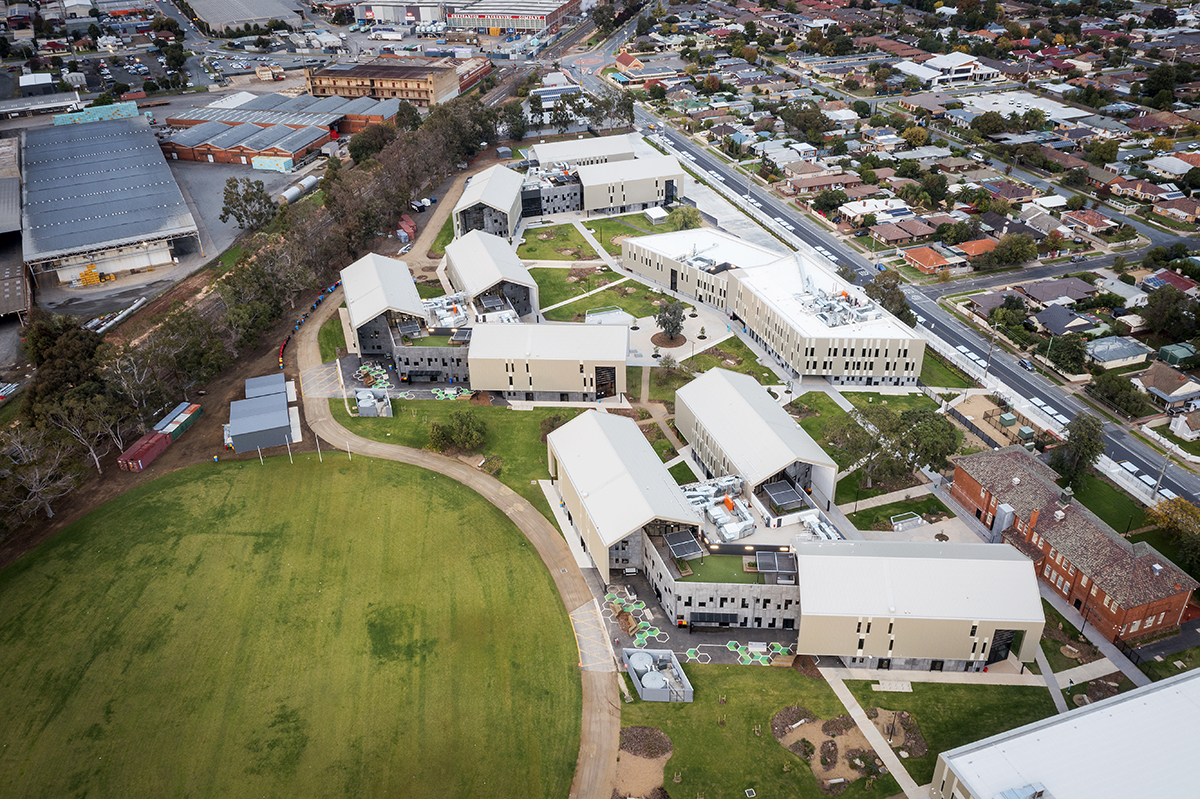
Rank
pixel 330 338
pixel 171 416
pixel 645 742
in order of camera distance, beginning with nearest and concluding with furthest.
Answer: pixel 645 742 → pixel 171 416 → pixel 330 338

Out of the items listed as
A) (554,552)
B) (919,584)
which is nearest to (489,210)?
(554,552)

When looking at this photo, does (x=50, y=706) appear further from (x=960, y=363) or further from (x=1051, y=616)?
(x=960, y=363)

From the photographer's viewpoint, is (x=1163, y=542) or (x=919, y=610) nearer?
(x=919, y=610)

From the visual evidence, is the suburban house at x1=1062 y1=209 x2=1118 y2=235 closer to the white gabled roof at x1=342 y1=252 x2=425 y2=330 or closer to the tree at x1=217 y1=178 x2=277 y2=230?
the white gabled roof at x1=342 y1=252 x2=425 y2=330

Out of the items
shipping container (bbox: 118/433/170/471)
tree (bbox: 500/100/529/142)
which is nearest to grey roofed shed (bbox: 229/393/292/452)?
shipping container (bbox: 118/433/170/471)

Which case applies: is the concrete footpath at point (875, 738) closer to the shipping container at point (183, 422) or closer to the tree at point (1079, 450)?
the tree at point (1079, 450)

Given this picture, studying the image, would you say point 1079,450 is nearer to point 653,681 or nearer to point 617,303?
point 653,681

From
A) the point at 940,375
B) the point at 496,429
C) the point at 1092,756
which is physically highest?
the point at 1092,756
